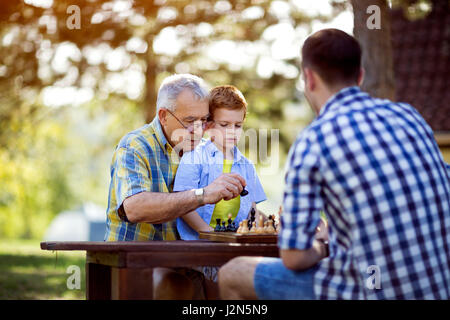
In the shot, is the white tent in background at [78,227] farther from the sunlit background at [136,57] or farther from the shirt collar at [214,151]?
the shirt collar at [214,151]

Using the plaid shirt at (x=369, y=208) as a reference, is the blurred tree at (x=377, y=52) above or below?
above

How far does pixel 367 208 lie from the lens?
2.61 meters

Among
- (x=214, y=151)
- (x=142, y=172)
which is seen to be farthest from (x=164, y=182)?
(x=214, y=151)

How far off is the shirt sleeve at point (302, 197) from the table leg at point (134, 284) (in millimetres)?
842

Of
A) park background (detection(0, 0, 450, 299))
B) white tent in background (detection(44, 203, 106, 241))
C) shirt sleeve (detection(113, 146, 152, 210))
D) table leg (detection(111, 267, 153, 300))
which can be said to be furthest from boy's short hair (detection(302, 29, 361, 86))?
white tent in background (detection(44, 203, 106, 241))

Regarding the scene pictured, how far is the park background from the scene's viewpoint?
11297mm

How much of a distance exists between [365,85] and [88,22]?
623 centimetres

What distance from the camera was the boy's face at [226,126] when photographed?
15.2 feet

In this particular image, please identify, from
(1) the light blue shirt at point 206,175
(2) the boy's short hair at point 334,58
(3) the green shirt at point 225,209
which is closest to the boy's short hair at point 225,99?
(1) the light blue shirt at point 206,175

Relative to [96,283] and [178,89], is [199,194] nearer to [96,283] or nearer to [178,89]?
[96,283]

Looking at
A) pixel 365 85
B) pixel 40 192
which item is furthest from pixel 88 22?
pixel 40 192

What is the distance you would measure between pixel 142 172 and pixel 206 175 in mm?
660
